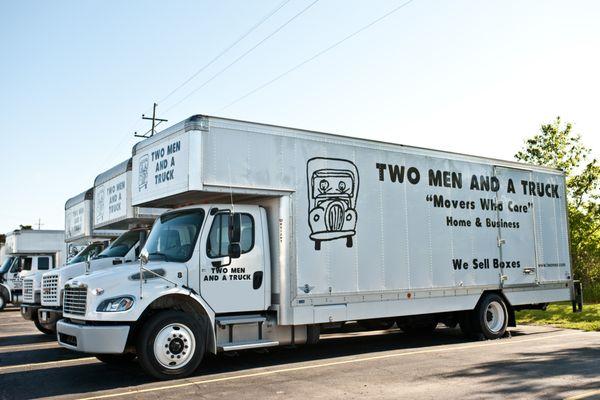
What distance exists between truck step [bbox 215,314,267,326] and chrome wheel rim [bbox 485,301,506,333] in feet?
17.6

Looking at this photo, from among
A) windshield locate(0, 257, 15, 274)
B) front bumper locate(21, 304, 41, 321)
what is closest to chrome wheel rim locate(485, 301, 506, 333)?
front bumper locate(21, 304, 41, 321)

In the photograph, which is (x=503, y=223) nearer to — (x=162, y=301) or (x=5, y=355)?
(x=162, y=301)

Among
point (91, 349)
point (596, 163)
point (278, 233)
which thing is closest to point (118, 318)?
point (91, 349)

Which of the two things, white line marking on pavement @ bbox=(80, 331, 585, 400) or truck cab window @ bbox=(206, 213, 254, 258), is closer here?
white line marking on pavement @ bbox=(80, 331, 585, 400)

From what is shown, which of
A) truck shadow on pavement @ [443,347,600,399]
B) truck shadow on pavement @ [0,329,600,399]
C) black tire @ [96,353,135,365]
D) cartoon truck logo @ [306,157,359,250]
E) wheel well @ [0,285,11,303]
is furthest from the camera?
wheel well @ [0,285,11,303]

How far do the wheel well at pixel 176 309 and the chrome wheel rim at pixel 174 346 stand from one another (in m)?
0.33

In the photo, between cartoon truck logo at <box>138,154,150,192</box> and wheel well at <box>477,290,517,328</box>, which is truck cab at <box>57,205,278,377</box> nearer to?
cartoon truck logo at <box>138,154,150,192</box>

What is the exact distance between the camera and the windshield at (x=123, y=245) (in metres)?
12.7

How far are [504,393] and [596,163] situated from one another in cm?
1930

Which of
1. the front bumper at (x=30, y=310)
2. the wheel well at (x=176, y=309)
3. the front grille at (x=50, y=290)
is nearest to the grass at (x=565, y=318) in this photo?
the wheel well at (x=176, y=309)

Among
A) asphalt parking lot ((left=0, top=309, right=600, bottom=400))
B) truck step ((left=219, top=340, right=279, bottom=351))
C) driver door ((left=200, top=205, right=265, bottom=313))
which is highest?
driver door ((left=200, top=205, right=265, bottom=313))

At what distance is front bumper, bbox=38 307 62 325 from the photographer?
11844 millimetres

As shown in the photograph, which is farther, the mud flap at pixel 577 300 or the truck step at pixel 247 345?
the mud flap at pixel 577 300

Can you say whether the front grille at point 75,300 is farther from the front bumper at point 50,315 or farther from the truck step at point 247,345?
the front bumper at point 50,315
